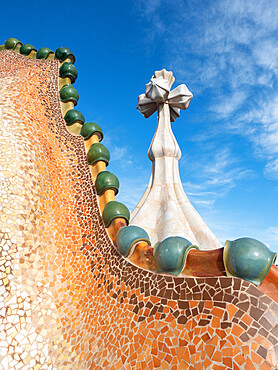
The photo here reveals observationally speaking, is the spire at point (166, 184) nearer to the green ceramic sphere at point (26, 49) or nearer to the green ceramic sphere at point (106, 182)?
the green ceramic sphere at point (106, 182)

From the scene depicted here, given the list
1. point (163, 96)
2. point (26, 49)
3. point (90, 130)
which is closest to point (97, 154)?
point (90, 130)

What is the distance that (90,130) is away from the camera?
3.94 meters

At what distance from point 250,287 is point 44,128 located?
3.02 metres

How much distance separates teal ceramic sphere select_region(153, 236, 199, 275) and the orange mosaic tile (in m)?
0.09

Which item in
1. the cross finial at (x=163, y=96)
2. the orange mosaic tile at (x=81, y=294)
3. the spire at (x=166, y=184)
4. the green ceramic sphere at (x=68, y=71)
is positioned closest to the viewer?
the orange mosaic tile at (x=81, y=294)

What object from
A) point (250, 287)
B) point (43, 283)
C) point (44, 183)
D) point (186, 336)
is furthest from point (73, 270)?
point (250, 287)

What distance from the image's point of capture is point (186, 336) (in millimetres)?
1959

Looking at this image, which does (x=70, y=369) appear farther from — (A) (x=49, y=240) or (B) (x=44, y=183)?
(B) (x=44, y=183)

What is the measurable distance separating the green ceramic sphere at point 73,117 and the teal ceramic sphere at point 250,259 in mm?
2890

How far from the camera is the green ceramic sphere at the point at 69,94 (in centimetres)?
440

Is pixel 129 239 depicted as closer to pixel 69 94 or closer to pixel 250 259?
pixel 250 259

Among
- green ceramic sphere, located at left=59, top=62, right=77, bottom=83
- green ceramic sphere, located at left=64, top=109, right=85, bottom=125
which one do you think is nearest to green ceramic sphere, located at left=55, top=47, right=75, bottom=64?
green ceramic sphere, located at left=59, top=62, right=77, bottom=83

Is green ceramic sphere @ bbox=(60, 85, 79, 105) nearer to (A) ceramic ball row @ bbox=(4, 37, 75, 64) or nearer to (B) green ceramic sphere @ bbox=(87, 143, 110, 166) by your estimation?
(A) ceramic ball row @ bbox=(4, 37, 75, 64)

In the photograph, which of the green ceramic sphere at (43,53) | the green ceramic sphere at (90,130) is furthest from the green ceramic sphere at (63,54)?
the green ceramic sphere at (90,130)
